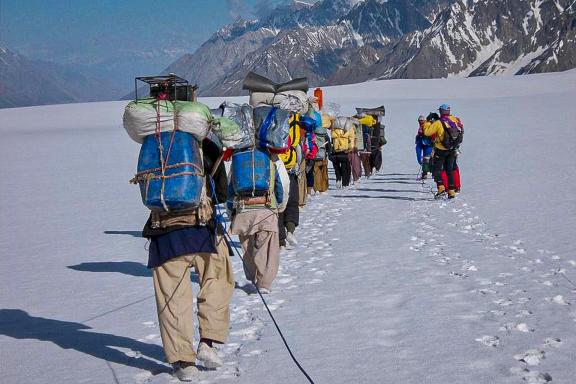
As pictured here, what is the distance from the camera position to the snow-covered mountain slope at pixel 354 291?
4.52 m

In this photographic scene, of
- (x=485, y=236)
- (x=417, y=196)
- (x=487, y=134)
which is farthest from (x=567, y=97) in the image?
(x=485, y=236)

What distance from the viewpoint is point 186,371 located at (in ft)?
14.2

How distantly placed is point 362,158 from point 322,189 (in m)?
4.89

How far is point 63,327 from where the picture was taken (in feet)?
19.3

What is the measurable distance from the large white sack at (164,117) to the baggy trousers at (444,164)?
8.92 metres

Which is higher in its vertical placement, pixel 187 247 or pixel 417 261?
pixel 187 247

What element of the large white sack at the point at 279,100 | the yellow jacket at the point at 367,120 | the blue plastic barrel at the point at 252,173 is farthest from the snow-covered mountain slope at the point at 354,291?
the yellow jacket at the point at 367,120

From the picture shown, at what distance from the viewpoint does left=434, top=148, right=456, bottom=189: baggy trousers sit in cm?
1270

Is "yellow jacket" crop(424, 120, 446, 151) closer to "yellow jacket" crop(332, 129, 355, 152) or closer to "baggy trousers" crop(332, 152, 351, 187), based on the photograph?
"yellow jacket" crop(332, 129, 355, 152)

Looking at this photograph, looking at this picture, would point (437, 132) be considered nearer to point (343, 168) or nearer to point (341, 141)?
point (341, 141)

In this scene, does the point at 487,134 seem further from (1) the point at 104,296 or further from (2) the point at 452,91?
(2) the point at 452,91

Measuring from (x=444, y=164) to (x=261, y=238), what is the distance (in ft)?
23.4

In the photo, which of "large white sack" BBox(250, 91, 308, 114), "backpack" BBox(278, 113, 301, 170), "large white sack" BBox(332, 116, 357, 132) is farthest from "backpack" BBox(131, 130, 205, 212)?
"large white sack" BBox(332, 116, 357, 132)

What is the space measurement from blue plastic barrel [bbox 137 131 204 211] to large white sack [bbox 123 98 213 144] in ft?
0.18
